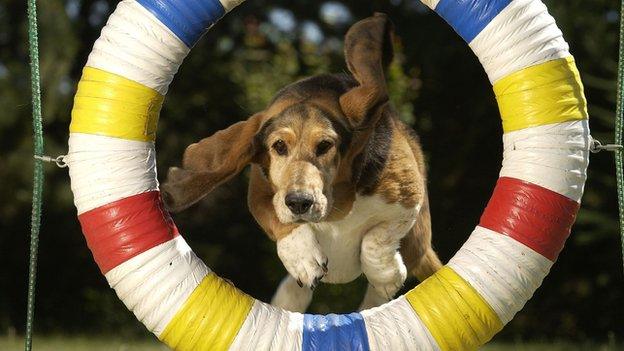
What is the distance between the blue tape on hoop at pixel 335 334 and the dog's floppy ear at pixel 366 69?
0.87 metres

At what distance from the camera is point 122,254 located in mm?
4008

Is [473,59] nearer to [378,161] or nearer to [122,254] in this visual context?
[378,161]

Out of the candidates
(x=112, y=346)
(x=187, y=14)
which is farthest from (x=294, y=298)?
(x=112, y=346)

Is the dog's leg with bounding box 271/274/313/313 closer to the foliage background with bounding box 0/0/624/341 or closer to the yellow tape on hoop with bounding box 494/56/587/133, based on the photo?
the yellow tape on hoop with bounding box 494/56/587/133

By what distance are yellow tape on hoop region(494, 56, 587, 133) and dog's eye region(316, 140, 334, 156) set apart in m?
0.76

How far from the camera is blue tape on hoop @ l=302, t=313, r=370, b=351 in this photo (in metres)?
3.86

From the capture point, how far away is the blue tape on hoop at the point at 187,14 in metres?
4.12

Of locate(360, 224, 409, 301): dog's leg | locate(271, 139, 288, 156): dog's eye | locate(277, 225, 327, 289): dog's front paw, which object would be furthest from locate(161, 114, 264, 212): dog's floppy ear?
locate(360, 224, 409, 301): dog's leg

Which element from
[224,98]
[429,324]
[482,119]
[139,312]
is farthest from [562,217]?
[224,98]

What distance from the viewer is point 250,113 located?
8672 millimetres

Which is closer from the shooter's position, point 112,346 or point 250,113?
point 112,346

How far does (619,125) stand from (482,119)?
15.1 ft

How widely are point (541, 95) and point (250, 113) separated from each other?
16.1ft

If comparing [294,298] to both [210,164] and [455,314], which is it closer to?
[210,164]
